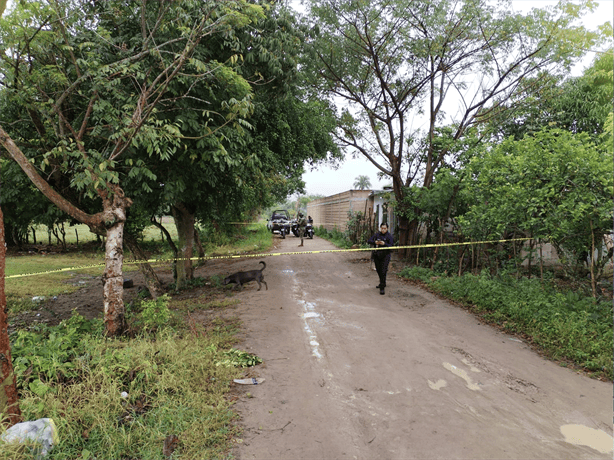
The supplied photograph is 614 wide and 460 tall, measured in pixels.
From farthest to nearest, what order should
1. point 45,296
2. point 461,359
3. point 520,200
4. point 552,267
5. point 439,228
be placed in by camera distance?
point 439,228
point 45,296
point 552,267
point 520,200
point 461,359

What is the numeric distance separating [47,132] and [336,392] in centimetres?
625

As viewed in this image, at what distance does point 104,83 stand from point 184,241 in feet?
16.4

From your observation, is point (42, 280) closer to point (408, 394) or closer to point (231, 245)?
point (231, 245)

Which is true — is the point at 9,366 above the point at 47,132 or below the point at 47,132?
below

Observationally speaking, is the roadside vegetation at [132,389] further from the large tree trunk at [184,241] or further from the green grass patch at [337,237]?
the green grass patch at [337,237]

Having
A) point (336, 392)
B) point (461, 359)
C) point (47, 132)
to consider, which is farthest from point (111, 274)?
point (461, 359)

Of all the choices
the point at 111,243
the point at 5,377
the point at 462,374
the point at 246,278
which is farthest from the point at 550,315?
the point at 5,377

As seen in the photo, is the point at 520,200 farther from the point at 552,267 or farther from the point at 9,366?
the point at 9,366

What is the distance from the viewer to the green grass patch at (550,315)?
473 centimetres

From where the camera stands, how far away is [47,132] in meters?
6.09

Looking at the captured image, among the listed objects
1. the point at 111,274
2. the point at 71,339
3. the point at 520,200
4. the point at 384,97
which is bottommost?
the point at 71,339

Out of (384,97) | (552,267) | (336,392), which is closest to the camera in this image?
(336,392)

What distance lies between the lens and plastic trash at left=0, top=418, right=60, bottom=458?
8.97 ft

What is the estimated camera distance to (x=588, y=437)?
3.19 meters
